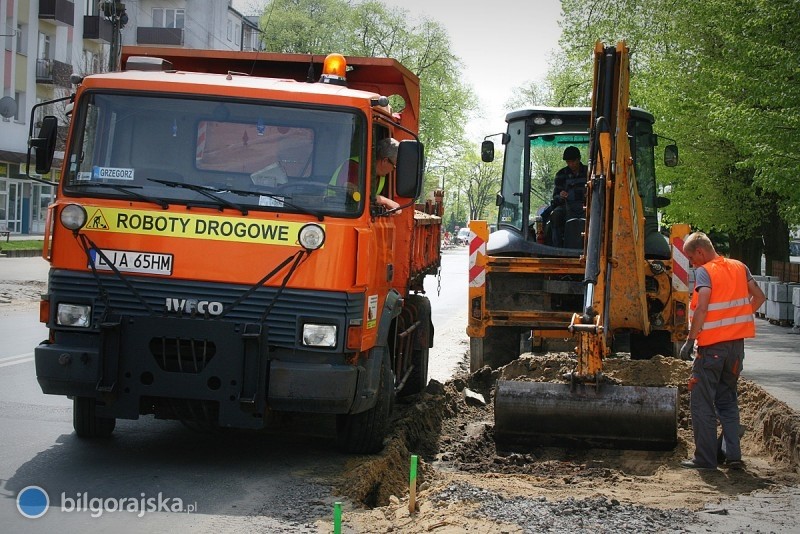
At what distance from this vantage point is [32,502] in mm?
6668

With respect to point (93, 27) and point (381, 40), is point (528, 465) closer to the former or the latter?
point (93, 27)

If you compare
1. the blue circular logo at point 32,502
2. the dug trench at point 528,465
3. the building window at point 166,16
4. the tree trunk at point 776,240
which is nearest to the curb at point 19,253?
the tree trunk at point 776,240

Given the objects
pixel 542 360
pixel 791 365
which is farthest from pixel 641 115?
pixel 791 365

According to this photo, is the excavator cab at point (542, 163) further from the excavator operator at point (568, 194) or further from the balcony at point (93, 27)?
the balcony at point (93, 27)

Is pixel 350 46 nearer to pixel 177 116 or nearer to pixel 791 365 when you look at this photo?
pixel 791 365

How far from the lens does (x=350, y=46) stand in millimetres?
67062

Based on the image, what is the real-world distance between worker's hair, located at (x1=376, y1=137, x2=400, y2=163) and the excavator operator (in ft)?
12.3

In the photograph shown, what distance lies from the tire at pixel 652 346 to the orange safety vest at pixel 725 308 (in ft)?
12.5

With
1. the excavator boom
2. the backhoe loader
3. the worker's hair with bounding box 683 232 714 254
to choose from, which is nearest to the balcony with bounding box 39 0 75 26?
the backhoe loader

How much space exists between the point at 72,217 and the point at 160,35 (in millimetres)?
59434

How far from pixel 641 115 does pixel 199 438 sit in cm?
669

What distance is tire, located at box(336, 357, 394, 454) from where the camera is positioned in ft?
27.7

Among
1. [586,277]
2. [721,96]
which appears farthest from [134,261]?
[721,96]

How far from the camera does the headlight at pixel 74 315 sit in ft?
25.4
